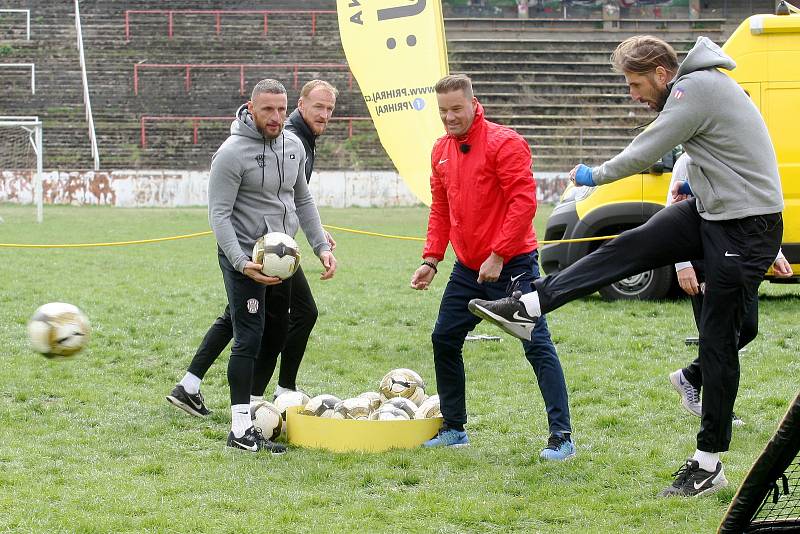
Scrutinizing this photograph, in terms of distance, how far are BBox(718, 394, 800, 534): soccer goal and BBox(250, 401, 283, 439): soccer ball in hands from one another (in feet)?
9.10

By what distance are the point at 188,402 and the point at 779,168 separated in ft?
20.8

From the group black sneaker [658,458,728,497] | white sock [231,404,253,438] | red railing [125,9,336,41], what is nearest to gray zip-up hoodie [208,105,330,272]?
white sock [231,404,253,438]

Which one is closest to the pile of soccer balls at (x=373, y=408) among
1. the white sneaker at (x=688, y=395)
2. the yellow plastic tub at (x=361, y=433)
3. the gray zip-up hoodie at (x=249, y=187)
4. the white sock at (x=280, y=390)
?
the yellow plastic tub at (x=361, y=433)

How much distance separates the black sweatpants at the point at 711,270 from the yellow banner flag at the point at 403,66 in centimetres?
607

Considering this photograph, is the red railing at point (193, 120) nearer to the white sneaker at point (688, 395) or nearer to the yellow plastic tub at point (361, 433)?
the white sneaker at point (688, 395)

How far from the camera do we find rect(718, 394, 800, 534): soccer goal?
390 cm

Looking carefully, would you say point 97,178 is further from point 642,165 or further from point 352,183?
point 642,165

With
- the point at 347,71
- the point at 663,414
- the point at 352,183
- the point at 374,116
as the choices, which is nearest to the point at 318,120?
→ the point at 663,414

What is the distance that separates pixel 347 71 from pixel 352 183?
20.2 feet

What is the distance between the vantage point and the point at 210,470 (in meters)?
5.48

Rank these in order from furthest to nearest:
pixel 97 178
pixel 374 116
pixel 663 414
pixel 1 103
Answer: pixel 1 103 < pixel 97 178 < pixel 374 116 < pixel 663 414

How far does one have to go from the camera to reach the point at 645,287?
12.1 meters

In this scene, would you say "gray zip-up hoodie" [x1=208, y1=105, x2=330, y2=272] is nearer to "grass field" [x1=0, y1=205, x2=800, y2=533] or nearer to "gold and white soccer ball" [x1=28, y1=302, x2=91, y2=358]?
"gold and white soccer ball" [x1=28, y1=302, x2=91, y2=358]

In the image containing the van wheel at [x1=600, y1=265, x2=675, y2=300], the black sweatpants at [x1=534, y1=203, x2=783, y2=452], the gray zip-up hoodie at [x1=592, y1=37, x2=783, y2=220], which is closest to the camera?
the gray zip-up hoodie at [x1=592, y1=37, x2=783, y2=220]
